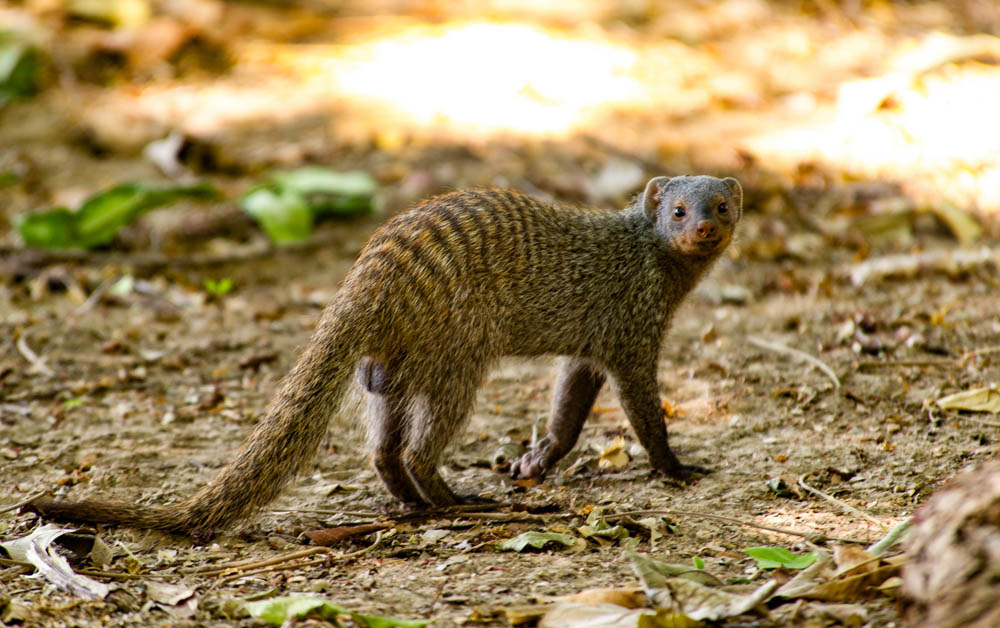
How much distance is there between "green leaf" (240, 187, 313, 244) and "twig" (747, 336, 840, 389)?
10.1ft

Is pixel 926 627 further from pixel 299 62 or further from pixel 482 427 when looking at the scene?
pixel 299 62

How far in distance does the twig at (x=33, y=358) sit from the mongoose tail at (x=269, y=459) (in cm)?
202

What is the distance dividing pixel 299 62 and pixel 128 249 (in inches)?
138

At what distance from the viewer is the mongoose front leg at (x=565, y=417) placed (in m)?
4.40

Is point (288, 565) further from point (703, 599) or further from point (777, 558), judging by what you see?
point (777, 558)

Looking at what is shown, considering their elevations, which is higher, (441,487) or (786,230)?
(786,230)

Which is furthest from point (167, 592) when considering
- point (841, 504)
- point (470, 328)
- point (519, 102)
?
point (519, 102)

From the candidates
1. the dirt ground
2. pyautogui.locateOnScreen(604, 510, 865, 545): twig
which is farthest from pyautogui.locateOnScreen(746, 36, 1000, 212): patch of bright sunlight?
pyautogui.locateOnScreen(604, 510, 865, 545): twig

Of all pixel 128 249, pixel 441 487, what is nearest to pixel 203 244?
pixel 128 249

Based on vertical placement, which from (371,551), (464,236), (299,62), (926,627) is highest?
(299,62)

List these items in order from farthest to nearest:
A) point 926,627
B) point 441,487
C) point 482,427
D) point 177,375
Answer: point 177,375 → point 482,427 → point 441,487 → point 926,627

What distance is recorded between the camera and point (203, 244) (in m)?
6.91

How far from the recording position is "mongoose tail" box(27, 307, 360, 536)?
3.51m

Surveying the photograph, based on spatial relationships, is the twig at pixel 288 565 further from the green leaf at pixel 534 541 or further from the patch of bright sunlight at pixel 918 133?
the patch of bright sunlight at pixel 918 133
